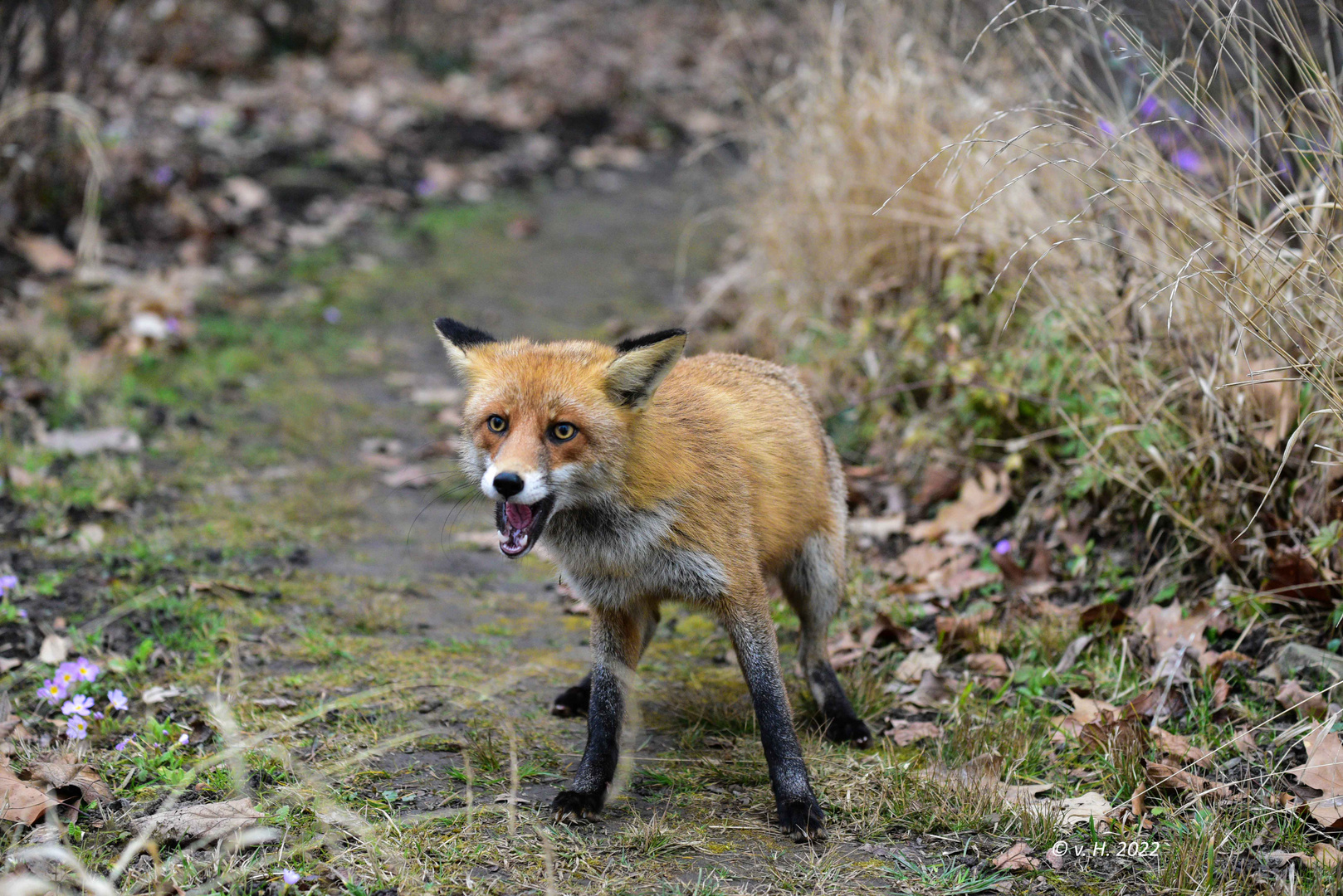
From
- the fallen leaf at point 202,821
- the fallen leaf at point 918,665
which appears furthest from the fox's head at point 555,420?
the fallen leaf at point 918,665

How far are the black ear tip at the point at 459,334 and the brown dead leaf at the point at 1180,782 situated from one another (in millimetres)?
2679

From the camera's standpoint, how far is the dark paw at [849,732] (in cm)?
412

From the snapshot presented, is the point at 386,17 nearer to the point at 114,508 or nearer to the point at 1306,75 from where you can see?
the point at 114,508

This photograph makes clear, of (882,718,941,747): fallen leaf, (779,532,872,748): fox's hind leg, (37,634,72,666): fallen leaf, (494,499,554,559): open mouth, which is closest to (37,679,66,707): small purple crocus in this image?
(37,634,72,666): fallen leaf

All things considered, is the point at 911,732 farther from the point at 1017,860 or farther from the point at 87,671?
the point at 87,671

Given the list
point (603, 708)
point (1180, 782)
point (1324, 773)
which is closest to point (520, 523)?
point (603, 708)

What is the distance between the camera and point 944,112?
6.71 m

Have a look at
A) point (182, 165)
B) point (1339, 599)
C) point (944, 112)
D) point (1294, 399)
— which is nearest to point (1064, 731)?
point (1339, 599)

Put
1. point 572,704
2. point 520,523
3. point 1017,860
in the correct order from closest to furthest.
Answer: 1. point 1017,860
2. point 520,523
3. point 572,704

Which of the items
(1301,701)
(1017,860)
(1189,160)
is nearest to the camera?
(1017,860)

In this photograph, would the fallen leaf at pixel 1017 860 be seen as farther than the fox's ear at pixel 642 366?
No

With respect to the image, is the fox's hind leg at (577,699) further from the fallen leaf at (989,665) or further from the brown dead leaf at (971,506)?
the brown dead leaf at (971,506)

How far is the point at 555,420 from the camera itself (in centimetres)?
346

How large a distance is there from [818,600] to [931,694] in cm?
60
